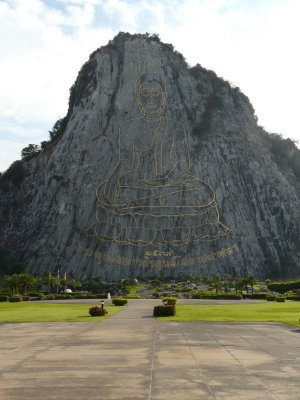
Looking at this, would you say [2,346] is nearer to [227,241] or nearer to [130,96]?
[227,241]

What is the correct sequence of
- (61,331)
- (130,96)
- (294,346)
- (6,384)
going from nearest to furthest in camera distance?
(6,384) < (294,346) < (61,331) < (130,96)

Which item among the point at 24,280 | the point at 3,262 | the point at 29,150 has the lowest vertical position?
the point at 24,280

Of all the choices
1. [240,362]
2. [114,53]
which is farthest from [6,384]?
[114,53]

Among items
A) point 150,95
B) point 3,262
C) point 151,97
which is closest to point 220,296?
point 3,262

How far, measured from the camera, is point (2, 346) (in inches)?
493

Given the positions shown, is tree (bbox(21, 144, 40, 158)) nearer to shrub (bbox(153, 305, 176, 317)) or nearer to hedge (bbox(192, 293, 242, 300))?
hedge (bbox(192, 293, 242, 300))

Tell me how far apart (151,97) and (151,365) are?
255ft

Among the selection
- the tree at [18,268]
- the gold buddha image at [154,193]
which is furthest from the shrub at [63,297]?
the gold buddha image at [154,193]

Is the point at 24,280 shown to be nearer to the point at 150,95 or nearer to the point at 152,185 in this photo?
the point at 152,185

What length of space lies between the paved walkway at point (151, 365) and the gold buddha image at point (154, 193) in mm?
57510

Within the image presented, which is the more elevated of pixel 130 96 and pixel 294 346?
pixel 130 96

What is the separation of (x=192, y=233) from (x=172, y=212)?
5148 mm

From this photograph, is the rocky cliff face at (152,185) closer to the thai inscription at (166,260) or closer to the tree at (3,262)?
the thai inscription at (166,260)

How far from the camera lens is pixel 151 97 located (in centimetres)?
8356
